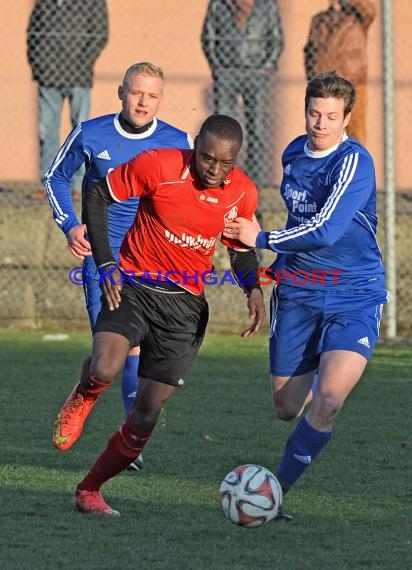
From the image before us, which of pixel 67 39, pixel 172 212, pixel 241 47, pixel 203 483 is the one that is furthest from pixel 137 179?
pixel 67 39

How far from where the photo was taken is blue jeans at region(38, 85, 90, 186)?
1236cm

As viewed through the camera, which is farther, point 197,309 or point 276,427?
point 276,427

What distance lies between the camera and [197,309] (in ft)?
20.0

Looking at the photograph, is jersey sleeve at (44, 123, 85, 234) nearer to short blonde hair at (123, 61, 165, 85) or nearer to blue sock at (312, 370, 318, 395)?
short blonde hair at (123, 61, 165, 85)

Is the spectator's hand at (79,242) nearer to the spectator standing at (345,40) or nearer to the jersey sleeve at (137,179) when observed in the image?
the jersey sleeve at (137,179)

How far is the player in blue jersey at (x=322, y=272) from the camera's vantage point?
19.8 feet

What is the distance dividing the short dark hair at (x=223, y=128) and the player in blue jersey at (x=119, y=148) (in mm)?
1581

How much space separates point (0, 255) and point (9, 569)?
8210 millimetres

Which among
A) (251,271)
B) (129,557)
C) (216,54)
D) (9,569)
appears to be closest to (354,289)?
(251,271)

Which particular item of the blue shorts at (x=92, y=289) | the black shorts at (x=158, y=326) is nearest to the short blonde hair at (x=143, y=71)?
the blue shorts at (x=92, y=289)

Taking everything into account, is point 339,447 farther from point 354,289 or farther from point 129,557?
point 129,557

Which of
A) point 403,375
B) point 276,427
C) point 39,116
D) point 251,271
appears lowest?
point 403,375

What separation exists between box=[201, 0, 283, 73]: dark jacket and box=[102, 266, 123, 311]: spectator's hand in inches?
263

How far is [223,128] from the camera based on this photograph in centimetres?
569
